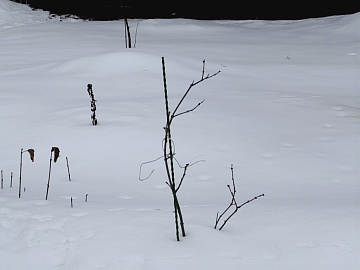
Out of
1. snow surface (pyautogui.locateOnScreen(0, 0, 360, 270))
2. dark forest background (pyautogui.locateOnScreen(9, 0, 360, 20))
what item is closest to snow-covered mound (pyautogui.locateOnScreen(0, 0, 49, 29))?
dark forest background (pyautogui.locateOnScreen(9, 0, 360, 20))

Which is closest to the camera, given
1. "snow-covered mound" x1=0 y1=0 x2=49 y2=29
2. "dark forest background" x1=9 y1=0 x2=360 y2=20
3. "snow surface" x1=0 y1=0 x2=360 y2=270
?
"snow surface" x1=0 y1=0 x2=360 y2=270

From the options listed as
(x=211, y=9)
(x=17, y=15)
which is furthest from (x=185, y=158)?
(x=211, y=9)

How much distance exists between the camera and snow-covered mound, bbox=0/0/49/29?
10875mm

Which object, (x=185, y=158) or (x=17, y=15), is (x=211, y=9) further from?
(x=185, y=158)

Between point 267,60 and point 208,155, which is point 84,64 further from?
point 208,155

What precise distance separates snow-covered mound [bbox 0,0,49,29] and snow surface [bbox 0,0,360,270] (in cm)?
334

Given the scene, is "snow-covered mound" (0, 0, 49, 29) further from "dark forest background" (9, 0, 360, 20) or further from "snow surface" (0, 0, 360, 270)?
"snow surface" (0, 0, 360, 270)

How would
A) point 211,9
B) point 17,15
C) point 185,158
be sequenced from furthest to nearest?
point 211,9 → point 17,15 → point 185,158

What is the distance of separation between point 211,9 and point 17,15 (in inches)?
178

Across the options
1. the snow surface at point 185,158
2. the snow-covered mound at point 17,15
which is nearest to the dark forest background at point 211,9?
the snow-covered mound at point 17,15

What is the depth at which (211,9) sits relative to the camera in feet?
41.4

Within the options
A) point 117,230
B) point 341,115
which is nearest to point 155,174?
point 117,230

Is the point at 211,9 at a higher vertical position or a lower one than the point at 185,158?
higher

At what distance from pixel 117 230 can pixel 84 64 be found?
428cm
